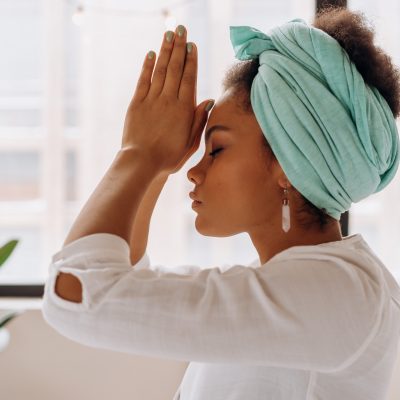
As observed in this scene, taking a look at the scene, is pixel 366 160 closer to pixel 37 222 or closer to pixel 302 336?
pixel 302 336

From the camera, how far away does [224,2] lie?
206 cm

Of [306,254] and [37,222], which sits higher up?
[306,254]

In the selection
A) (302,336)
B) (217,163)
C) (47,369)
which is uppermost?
(217,163)

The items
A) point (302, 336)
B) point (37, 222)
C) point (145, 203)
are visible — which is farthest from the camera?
point (37, 222)

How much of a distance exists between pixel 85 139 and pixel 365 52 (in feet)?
4.55

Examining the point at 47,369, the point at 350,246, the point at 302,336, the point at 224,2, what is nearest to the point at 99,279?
the point at 302,336

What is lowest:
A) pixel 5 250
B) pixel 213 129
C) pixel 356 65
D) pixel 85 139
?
pixel 5 250

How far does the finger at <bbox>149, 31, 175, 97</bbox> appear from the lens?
0.86 meters

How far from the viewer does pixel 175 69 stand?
2.83 ft

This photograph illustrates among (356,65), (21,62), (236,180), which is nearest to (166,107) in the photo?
(236,180)

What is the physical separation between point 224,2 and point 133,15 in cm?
33

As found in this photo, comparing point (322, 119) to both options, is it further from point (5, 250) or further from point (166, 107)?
point (5, 250)

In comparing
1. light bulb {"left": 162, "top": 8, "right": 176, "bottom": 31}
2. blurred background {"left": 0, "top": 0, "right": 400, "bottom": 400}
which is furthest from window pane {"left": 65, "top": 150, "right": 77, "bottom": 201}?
light bulb {"left": 162, "top": 8, "right": 176, "bottom": 31}

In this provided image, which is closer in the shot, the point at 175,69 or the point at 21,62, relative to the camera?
the point at 175,69
